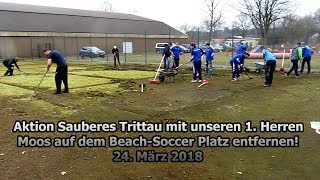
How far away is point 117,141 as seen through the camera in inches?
260

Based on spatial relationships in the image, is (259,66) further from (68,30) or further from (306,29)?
(306,29)

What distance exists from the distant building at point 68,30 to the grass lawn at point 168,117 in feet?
79.2

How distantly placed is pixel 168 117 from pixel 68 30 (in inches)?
1710

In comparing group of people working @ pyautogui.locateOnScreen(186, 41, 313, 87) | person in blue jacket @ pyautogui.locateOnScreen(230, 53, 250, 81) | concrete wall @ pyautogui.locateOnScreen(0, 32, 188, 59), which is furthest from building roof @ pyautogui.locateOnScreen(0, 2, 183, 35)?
person in blue jacket @ pyautogui.locateOnScreen(230, 53, 250, 81)

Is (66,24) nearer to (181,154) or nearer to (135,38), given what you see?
(135,38)

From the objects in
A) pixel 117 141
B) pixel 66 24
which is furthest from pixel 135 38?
pixel 117 141

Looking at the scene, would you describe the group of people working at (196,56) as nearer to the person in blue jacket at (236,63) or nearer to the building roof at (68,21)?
the person in blue jacket at (236,63)

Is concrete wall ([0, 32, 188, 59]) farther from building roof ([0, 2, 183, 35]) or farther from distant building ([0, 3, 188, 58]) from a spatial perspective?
building roof ([0, 2, 183, 35])

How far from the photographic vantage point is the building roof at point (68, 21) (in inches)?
1762

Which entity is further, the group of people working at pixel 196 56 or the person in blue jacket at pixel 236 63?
the person in blue jacket at pixel 236 63

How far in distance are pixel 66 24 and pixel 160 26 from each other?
63.2 ft

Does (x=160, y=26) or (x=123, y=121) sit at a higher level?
(x=160, y=26)

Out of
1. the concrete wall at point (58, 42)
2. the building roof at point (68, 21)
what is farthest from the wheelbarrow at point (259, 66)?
the building roof at point (68, 21)

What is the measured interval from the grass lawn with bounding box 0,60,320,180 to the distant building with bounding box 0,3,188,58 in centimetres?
2415
